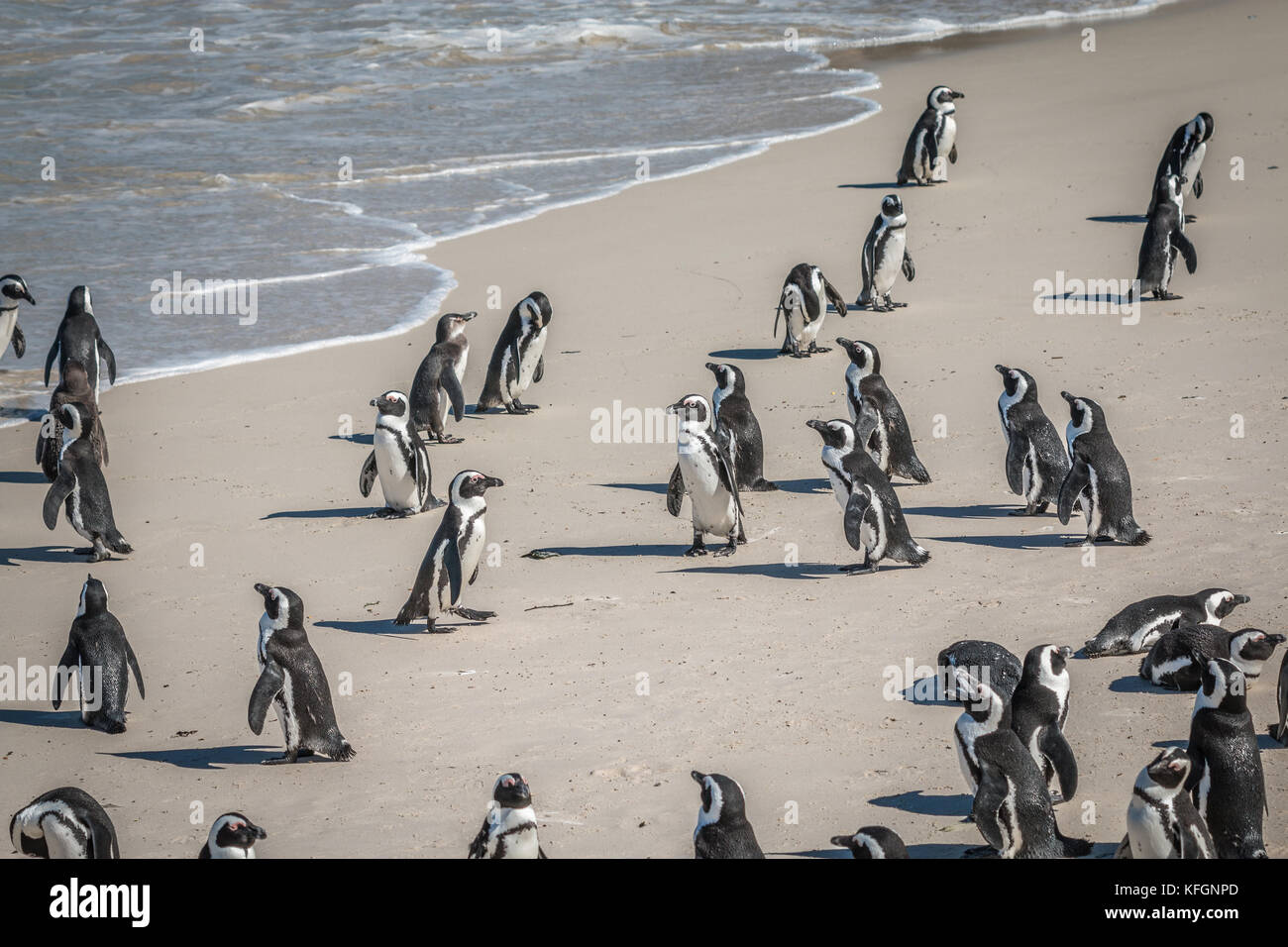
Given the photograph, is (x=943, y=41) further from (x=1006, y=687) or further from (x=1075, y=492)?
(x=1006, y=687)

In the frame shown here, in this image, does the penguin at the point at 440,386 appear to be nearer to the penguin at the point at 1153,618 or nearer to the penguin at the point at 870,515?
the penguin at the point at 870,515

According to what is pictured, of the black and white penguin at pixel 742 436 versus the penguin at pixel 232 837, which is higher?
the black and white penguin at pixel 742 436

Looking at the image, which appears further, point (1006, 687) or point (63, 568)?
point (63, 568)

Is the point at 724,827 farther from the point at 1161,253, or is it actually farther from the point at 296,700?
the point at 1161,253

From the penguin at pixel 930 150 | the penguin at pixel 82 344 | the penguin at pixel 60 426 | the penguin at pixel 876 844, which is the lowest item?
the penguin at pixel 876 844

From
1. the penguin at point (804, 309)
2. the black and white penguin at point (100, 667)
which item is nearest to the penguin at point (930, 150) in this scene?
the penguin at point (804, 309)

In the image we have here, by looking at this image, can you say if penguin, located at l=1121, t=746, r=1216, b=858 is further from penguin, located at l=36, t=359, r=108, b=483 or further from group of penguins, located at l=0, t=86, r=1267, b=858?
penguin, located at l=36, t=359, r=108, b=483

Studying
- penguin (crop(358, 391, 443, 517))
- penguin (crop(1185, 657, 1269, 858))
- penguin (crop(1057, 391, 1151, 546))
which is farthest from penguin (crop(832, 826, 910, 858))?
penguin (crop(358, 391, 443, 517))

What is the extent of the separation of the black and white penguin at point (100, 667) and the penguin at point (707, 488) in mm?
2982

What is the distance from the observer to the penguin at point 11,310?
12.2 meters
